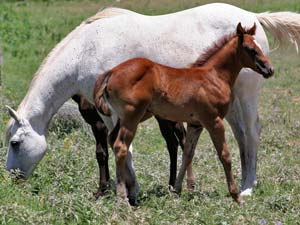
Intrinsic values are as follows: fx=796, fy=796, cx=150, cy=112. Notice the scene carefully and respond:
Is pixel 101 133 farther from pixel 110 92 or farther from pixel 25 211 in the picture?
pixel 25 211

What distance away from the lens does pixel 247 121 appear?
8.37m

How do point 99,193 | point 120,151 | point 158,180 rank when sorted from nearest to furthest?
1. point 120,151
2. point 99,193
3. point 158,180

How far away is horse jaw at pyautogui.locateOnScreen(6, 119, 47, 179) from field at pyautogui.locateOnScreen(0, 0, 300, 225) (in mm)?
162

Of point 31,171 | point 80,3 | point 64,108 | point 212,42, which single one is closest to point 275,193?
point 212,42

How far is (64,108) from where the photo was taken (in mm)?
11172

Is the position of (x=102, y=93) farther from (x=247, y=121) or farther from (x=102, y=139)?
(x=247, y=121)

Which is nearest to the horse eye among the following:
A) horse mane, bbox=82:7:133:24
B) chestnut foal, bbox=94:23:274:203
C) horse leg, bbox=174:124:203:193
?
chestnut foal, bbox=94:23:274:203

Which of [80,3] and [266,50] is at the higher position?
[266,50]

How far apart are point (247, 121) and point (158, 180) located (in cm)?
112

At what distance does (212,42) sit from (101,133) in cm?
145

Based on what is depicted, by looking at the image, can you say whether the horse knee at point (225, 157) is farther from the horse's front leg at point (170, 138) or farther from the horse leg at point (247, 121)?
the horse's front leg at point (170, 138)

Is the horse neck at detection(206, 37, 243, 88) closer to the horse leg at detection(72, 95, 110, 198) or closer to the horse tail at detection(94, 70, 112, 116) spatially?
the horse tail at detection(94, 70, 112, 116)

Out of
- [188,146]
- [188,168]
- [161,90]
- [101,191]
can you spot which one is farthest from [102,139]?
[161,90]

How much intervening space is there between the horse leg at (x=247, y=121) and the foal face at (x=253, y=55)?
3.12 feet
